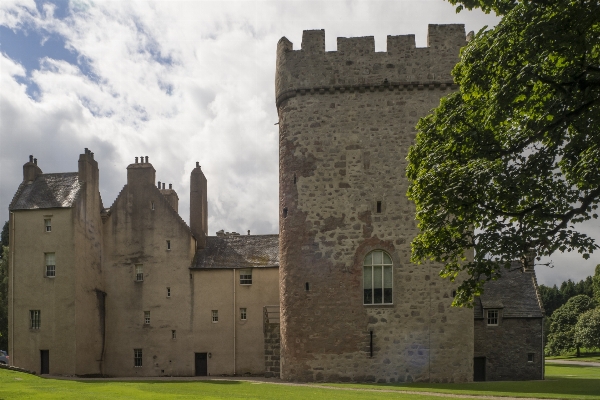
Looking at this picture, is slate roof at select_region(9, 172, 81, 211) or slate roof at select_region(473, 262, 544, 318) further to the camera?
slate roof at select_region(9, 172, 81, 211)

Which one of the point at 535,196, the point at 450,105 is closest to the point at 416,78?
the point at 450,105

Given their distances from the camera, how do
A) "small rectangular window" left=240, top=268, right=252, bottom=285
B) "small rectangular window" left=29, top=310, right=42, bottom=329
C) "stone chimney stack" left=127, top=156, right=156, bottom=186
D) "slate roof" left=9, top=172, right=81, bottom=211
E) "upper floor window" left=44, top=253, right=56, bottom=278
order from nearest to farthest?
"small rectangular window" left=29, top=310, right=42, bottom=329 → "upper floor window" left=44, top=253, right=56, bottom=278 → "slate roof" left=9, top=172, right=81, bottom=211 → "small rectangular window" left=240, top=268, right=252, bottom=285 → "stone chimney stack" left=127, top=156, right=156, bottom=186

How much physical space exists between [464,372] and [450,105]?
15.4 meters

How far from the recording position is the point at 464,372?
95.3 feet

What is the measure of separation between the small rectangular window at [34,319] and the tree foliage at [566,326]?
204ft

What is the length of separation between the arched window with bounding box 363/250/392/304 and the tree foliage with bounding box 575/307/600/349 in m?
53.3

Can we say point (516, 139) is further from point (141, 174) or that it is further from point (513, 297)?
point (141, 174)

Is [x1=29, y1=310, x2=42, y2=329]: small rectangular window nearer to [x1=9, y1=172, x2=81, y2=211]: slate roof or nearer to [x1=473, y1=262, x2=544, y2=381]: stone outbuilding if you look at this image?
[x1=9, y1=172, x2=81, y2=211]: slate roof

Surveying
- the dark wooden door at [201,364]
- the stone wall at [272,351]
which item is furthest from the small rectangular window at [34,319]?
the stone wall at [272,351]

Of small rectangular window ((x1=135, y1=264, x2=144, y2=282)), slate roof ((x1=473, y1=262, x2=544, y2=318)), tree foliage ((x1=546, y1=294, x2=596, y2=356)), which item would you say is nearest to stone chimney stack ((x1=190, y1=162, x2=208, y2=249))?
small rectangular window ((x1=135, y1=264, x2=144, y2=282))

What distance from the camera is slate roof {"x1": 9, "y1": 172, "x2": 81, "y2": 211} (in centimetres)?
4144

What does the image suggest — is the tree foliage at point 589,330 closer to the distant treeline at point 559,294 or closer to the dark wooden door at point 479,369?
the distant treeline at point 559,294

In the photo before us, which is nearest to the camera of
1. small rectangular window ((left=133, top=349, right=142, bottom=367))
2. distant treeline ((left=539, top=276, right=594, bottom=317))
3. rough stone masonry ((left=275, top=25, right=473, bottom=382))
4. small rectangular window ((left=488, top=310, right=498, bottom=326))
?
rough stone masonry ((left=275, top=25, right=473, bottom=382))

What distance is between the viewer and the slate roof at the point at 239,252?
143ft
